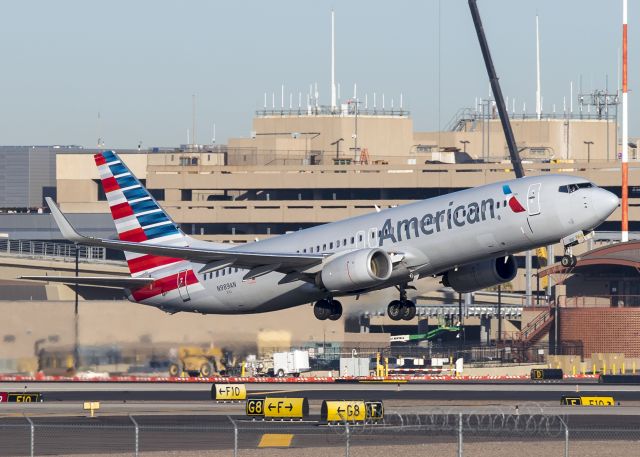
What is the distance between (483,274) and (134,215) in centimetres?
1933

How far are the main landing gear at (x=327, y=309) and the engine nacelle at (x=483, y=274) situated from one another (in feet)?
18.0

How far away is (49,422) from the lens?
55844mm

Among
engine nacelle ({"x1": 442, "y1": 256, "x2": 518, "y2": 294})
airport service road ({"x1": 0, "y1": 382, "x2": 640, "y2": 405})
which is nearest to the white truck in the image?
airport service road ({"x1": 0, "y1": 382, "x2": 640, "y2": 405})

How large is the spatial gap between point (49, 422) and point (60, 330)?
54.5 ft

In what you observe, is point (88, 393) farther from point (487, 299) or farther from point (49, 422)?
point (487, 299)

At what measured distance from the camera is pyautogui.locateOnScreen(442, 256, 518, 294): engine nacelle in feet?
211

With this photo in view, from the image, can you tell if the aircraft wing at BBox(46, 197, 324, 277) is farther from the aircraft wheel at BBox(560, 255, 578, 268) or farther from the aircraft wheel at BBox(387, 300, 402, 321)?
the aircraft wheel at BBox(560, 255, 578, 268)

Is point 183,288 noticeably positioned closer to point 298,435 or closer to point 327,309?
point 327,309

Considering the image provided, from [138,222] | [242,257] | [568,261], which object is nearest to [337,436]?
[242,257]

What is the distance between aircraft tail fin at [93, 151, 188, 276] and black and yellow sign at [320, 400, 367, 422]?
2140 cm

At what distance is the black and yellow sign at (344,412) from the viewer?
53000 mm

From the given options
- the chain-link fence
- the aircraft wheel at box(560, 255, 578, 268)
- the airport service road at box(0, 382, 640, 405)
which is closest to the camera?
the chain-link fence

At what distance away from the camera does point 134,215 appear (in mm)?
73188

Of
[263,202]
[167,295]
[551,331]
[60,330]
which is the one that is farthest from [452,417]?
[263,202]
